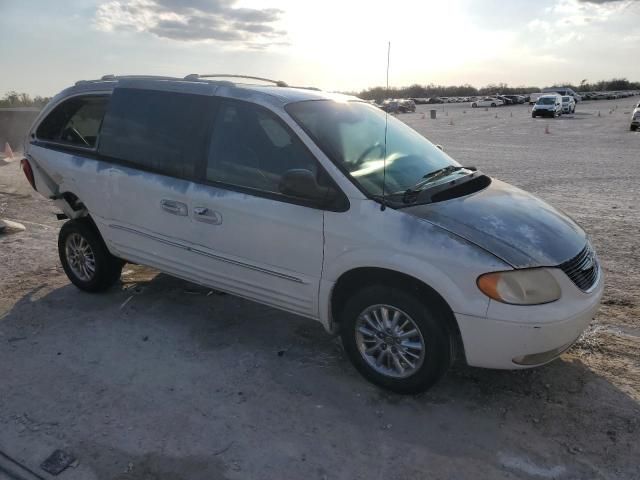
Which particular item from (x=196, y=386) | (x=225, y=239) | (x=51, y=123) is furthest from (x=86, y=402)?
(x=51, y=123)

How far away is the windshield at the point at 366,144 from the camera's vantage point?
3568 millimetres

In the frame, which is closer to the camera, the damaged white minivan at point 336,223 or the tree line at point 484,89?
the damaged white minivan at point 336,223

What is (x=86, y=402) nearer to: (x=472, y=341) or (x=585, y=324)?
(x=472, y=341)

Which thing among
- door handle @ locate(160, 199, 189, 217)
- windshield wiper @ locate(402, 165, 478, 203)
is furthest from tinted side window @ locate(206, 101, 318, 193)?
windshield wiper @ locate(402, 165, 478, 203)

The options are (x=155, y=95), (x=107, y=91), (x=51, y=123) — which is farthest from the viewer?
(x=51, y=123)

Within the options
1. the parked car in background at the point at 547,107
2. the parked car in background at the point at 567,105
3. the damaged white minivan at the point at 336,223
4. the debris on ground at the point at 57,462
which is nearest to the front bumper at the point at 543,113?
the parked car in background at the point at 547,107

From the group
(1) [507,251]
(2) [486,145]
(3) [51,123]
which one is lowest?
(2) [486,145]

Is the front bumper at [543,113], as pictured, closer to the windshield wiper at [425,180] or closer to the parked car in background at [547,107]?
the parked car in background at [547,107]

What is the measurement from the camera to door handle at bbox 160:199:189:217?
13.3ft

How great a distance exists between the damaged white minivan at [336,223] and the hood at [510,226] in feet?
0.04

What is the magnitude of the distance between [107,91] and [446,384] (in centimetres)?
368

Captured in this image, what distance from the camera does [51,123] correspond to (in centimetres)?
510

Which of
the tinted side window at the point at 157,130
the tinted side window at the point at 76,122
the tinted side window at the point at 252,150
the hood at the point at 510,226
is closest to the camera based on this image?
the hood at the point at 510,226

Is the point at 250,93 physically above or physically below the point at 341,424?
above
